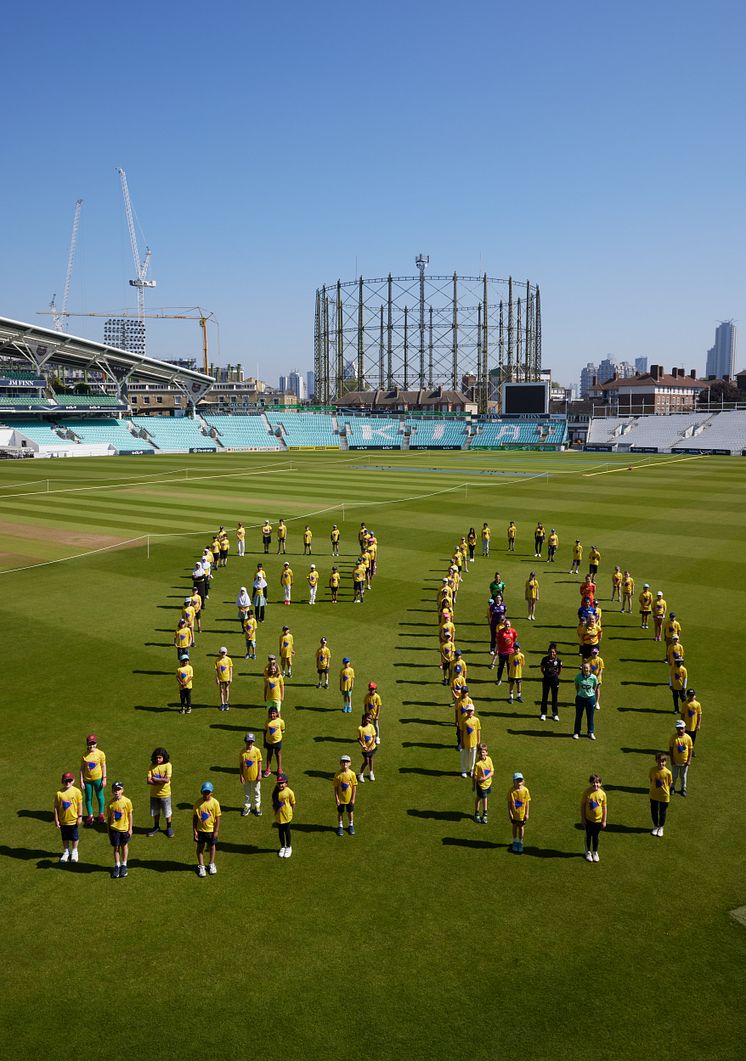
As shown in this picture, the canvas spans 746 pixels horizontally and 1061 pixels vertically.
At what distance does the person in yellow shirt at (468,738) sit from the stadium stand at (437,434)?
345 ft

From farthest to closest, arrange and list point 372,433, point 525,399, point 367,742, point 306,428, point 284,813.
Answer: point 306,428
point 372,433
point 525,399
point 367,742
point 284,813

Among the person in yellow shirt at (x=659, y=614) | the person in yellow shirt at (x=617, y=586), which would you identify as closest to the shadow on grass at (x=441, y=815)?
the person in yellow shirt at (x=659, y=614)

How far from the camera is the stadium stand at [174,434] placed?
357 ft

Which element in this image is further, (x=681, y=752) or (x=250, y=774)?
(x=681, y=752)

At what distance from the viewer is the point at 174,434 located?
11306cm

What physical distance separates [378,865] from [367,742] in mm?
2722

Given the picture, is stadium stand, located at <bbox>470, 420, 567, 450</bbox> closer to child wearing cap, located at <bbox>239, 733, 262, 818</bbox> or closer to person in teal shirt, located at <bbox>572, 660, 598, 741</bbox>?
person in teal shirt, located at <bbox>572, 660, 598, 741</bbox>

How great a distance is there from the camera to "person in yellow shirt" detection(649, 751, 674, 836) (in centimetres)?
1124

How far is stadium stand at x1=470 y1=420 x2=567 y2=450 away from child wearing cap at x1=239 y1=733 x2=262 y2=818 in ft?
341

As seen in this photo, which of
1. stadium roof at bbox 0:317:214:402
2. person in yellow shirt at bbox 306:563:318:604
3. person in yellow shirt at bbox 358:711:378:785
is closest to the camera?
person in yellow shirt at bbox 358:711:378:785

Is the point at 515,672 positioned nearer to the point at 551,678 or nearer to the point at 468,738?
the point at 551,678

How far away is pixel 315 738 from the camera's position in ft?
49.4

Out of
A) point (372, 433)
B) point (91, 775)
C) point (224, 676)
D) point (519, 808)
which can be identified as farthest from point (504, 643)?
point (372, 433)

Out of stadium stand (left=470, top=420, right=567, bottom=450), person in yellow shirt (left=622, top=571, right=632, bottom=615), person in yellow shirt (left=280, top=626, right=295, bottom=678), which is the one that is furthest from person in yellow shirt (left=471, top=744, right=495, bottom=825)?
stadium stand (left=470, top=420, right=567, bottom=450)
